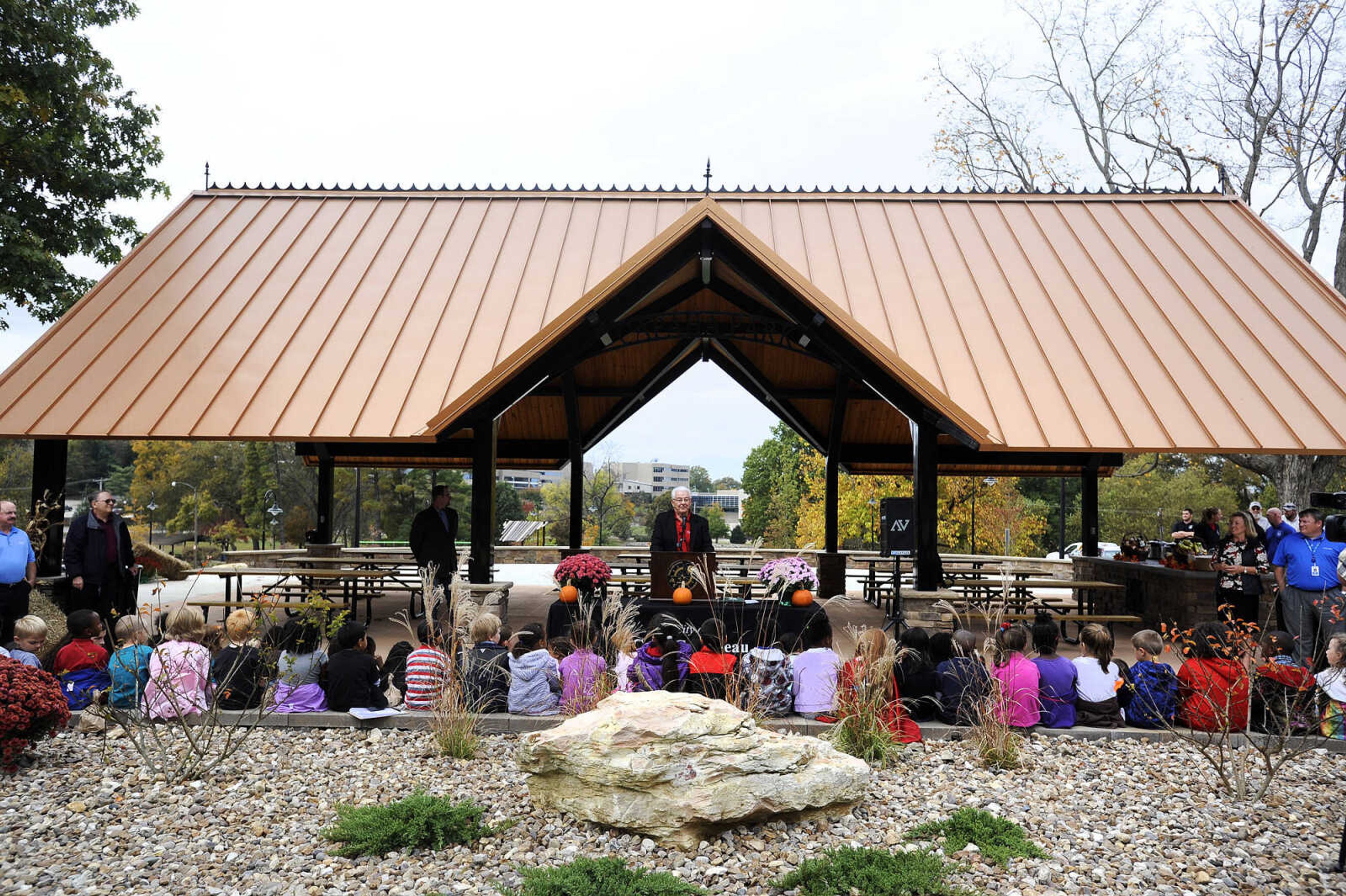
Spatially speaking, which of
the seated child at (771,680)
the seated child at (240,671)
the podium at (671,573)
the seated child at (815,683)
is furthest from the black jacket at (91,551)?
the seated child at (815,683)

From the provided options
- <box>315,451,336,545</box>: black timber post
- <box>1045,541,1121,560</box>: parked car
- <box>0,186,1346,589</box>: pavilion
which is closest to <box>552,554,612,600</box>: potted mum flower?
<box>0,186,1346,589</box>: pavilion

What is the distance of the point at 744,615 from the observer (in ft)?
28.1

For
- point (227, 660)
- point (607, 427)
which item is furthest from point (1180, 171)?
point (227, 660)

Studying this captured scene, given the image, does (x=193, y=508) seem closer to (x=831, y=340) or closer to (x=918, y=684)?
(x=831, y=340)

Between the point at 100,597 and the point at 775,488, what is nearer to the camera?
the point at 100,597

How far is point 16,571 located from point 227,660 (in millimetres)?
2934

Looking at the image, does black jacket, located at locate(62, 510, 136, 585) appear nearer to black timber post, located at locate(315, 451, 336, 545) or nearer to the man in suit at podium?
the man in suit at podium

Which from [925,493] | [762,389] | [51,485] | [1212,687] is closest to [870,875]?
[1212,687]

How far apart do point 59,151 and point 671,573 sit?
15.6 metres

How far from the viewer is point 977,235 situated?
13.6 metres

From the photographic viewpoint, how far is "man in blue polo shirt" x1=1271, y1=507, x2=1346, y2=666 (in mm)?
8336

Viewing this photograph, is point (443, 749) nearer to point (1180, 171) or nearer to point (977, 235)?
point (977, 235)

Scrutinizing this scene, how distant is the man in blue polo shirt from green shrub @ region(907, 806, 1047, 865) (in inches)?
210

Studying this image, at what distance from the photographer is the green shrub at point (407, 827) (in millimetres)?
4363
